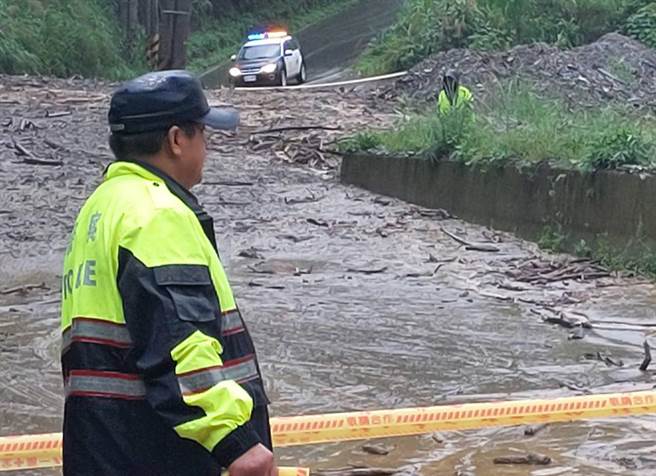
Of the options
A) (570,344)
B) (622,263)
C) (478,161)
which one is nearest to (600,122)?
(478,161)

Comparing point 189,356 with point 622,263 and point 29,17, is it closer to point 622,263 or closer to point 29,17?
point 622,263

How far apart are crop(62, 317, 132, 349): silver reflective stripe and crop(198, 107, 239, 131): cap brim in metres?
0.57

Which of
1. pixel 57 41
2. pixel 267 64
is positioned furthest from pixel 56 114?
pixel 57 41

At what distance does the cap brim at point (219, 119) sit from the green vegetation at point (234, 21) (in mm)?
44596

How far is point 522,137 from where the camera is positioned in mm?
14672

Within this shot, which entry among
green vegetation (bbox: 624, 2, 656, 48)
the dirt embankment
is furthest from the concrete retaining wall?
green vegetation (bbox: 624, 2, 656, 48)

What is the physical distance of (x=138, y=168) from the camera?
317cm

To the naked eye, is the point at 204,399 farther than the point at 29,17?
No

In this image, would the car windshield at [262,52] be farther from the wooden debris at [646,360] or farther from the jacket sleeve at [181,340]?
the jacket sleeve at [181,340]

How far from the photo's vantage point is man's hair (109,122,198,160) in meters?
3.17

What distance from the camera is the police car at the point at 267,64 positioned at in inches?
1419

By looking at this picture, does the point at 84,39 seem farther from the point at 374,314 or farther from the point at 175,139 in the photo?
the point at 175,139

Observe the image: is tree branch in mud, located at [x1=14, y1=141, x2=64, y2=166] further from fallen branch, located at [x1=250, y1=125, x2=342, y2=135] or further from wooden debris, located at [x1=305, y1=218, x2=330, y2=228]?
wooden debris, located at [x1=305, y1=218, x2=330, y2=228]

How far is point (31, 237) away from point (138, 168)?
1143 cm
